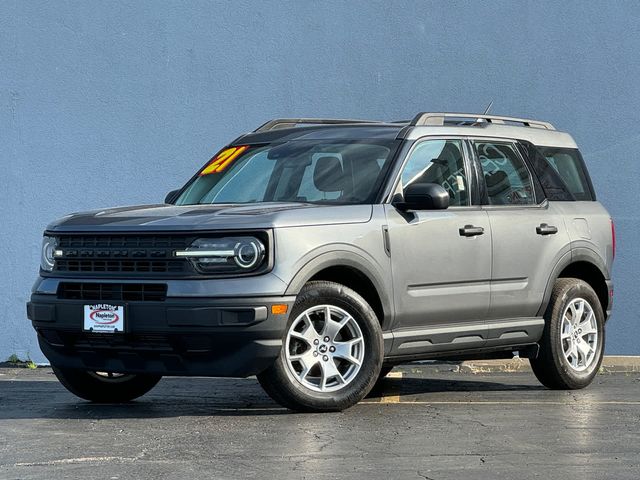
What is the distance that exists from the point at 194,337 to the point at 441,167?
2.34 m

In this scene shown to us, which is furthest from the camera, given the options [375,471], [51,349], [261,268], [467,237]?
[467,237]

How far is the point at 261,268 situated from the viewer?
8.07 m

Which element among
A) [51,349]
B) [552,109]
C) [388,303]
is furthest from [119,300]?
[552,109]

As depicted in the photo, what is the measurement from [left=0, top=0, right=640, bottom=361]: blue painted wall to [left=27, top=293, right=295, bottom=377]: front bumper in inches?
187

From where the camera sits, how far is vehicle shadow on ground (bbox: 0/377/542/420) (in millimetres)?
8625

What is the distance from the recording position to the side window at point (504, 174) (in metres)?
9.73

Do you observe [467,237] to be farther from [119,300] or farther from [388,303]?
[119,300]

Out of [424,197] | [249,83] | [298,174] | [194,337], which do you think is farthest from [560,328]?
[249,83]

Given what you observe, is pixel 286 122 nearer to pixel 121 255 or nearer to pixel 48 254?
pixel 48 254

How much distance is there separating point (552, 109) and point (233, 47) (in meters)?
3.03

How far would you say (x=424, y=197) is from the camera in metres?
8.76

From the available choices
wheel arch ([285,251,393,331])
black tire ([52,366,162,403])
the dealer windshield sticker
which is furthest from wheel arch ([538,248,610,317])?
the dealer windshield sticker

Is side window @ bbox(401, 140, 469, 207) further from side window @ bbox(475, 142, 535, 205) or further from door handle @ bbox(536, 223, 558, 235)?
door handle @ bbox(536, 223, 558, 235)

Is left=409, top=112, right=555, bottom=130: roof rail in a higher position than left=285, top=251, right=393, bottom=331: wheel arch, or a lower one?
higher
